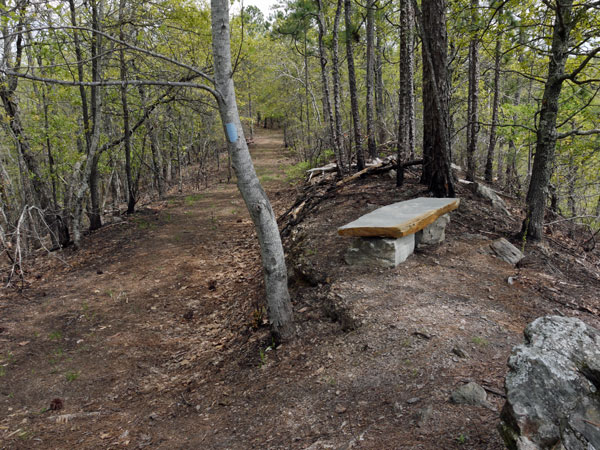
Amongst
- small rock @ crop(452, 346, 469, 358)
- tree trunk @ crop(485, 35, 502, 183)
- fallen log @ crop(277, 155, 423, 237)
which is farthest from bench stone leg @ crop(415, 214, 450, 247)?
tree trunk @ crop(485, 35, 502, 183)

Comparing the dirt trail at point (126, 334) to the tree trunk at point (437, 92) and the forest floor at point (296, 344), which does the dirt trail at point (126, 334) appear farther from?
the tree trunk at point (437, 92)

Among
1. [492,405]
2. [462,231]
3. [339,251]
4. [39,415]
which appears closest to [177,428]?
[39,415]

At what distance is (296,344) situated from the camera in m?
4.24

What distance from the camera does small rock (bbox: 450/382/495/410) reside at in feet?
8.48

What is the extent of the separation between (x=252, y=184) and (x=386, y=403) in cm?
248

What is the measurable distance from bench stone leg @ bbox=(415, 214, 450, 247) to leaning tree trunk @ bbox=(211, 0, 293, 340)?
2625 mm

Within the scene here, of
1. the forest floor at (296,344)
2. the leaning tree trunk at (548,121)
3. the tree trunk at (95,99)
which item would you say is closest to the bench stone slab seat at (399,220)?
the forest floor at (296,344)

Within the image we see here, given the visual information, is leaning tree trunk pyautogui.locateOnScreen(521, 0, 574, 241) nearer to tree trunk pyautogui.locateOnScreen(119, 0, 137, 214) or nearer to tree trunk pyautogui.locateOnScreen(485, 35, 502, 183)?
tree trunk pyautogui.locateOnScreen(485, 35, 502, 183)

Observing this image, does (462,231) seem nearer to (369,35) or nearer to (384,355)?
(384,355)

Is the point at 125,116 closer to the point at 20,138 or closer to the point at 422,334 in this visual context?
the point at 20,138

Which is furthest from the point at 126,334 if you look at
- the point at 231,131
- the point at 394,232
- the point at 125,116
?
the point at 125,116

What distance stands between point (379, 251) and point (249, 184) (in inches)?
90.6

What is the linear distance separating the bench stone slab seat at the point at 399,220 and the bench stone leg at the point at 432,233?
194 mm

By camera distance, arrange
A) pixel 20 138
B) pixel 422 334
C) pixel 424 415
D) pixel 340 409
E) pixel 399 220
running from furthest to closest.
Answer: pixel 20 138
pixel 399 220
pixel 422 334
pixel 340 409
pixel 424 415
